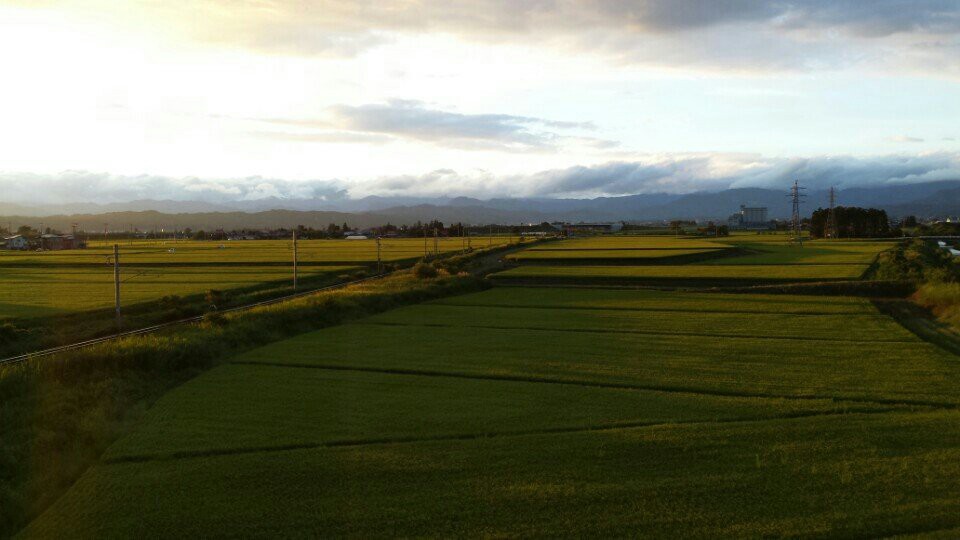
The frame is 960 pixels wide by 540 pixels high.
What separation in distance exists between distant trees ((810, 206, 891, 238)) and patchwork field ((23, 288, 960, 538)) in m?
86.3

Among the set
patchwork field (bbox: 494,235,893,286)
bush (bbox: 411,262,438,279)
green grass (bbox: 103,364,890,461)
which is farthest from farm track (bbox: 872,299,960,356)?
bush (bbox: 411,262,438,279)

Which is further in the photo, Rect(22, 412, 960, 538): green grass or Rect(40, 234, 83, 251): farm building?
Rect(40, 234, 83, 251): farm building

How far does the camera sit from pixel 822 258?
4888 cm

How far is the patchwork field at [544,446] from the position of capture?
24.2ft

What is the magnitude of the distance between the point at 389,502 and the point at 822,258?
48.5 metres

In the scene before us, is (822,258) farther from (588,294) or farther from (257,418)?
(257,418)

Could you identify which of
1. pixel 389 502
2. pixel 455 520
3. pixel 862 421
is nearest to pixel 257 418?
pixel 389 502

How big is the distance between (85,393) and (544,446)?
28.3ft

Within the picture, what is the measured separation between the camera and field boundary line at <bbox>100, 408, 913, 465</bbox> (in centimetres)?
952

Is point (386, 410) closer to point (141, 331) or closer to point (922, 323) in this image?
point (141, 331)

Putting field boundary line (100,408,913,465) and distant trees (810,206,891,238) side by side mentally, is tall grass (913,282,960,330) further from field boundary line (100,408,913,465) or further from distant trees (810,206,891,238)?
distant trees (810,206,891,238)

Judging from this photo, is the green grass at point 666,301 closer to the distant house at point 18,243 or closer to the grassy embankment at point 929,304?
the grassy embankment at point 929,304

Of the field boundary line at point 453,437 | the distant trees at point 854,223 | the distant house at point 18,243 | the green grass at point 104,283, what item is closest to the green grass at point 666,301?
the green grass at point 104,283

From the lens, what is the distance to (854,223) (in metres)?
96.1
